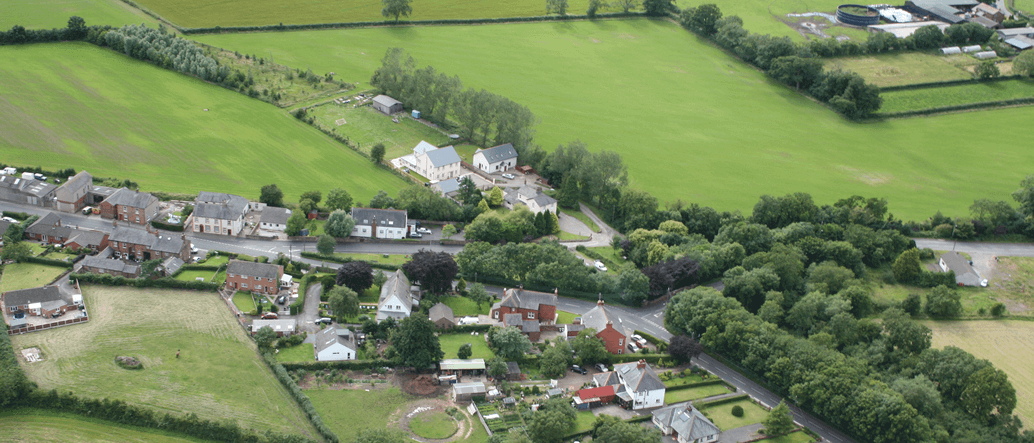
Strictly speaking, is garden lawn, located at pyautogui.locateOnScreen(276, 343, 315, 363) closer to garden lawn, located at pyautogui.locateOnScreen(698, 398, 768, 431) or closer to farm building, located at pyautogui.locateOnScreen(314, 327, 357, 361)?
farm building, located at pyautogui.locateOnScreen(314, 327, 357, 361)

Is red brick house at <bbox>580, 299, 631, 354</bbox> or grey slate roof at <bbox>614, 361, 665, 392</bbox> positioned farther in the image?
red brick house at <bbox>580, 299, 631, 354</bbox>

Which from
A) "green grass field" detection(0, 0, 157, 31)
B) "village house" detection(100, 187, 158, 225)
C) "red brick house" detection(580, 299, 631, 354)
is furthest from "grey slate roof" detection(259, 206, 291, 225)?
"green grass field" detection(0, 0, 157, 31)

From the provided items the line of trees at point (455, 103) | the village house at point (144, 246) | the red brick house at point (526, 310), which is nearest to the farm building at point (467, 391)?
the red brick house at point (526, 310)

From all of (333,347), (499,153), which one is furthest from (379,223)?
(499,153)

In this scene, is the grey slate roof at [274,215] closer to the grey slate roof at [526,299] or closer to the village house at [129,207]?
the village house at [129,207]

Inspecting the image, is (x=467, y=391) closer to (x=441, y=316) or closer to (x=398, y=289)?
(x=441, y=316)

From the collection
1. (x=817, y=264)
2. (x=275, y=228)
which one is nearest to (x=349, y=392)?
(x=275, y=228)
